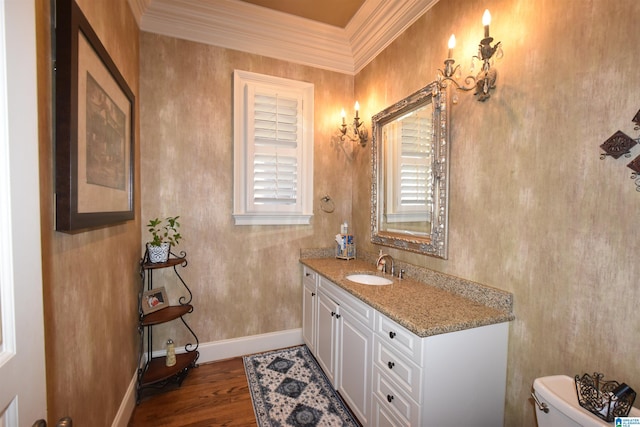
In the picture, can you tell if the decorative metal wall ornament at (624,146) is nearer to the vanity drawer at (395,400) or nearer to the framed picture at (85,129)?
the vanity drawer at (395,400)

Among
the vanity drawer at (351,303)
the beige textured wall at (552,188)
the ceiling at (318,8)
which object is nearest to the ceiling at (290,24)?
the ceiling at (318,8)

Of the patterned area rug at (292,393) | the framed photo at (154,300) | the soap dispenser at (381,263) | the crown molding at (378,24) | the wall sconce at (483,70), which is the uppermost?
Answer: the crown molding at (378,24)

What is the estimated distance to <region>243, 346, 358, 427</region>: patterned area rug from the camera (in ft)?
5.96

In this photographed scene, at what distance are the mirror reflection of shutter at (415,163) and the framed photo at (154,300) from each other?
2.00m

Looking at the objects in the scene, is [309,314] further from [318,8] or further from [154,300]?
[318,8]

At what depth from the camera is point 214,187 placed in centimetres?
244

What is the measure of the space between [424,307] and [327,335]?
964 millimetres

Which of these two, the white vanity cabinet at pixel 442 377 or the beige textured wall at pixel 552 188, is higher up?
the beige textured wall at pixel 552 188

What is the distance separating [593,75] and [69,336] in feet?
7.45

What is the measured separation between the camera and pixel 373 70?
8.40 feet

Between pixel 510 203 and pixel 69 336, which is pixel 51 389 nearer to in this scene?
pixel 69 336

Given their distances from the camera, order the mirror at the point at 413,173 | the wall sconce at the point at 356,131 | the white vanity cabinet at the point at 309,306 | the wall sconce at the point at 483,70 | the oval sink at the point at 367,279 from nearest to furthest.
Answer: the wall sconce at the point at 483,70 < the mirror at the point at 413,173 < the oval sink at the point at 367,279 < the white vanity cabinet at the point at 309,306 < the wall sconce at the point at 356,131

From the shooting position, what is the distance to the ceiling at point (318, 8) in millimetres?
2266

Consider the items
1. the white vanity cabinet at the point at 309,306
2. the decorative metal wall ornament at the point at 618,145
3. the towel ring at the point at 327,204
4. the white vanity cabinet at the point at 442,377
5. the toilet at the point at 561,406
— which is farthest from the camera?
the towel ring at the point at 327,204
